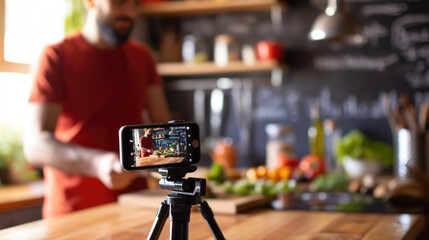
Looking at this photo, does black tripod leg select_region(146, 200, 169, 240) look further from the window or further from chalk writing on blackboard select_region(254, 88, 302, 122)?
chalk writing on blackboard select_region(254, 88, 302, 122)

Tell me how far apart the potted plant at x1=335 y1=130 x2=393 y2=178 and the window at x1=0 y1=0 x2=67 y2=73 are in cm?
180

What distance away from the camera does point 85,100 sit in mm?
2094

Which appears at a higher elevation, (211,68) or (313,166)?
(211,68)

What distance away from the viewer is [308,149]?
3.61m

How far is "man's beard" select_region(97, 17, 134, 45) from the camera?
2.06m

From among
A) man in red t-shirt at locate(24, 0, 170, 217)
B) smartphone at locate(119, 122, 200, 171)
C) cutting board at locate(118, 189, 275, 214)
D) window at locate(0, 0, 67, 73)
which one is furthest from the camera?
window at locate(0, 0, 67, 73)

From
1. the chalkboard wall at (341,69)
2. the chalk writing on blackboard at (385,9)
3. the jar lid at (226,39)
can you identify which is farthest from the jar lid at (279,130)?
the chalk writing on blackboard at (385,9)

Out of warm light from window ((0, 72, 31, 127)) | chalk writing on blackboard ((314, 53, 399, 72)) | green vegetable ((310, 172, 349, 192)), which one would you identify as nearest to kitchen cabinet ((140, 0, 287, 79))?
chalk writing on blackboard ((314, 53, 399, 72))

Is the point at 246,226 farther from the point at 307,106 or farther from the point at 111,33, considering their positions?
the point at 307,106

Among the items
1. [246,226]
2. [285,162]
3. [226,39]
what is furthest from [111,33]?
[226,39]

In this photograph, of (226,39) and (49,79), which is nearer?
(49,79)

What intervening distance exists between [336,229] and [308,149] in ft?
7.20

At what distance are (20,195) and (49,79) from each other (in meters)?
0.92

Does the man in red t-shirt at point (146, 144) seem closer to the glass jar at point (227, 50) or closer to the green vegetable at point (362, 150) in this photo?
the green vegetable at point (362, 150)
